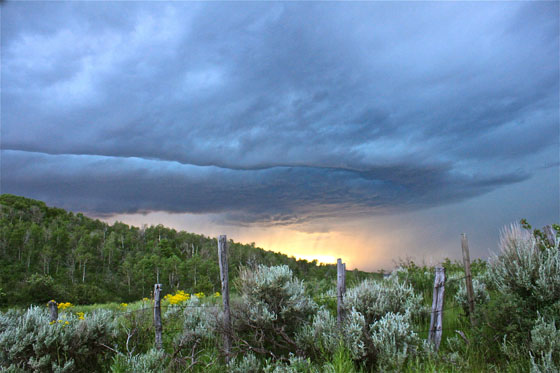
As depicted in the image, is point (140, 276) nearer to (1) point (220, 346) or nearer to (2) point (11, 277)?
(2) point (11, 277)

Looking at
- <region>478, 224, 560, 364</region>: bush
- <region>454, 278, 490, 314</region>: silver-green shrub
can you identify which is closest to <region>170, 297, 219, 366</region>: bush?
A: <region>478, 224, 560, 364</region>: bush

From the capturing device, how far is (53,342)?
7.25 meters

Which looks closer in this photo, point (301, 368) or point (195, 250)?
point (301, 368)

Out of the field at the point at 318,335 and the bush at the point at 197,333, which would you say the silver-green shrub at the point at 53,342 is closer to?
the field at the point at 318,335

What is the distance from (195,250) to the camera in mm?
79375

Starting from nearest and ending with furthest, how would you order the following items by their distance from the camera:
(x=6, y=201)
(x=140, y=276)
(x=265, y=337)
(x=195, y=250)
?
(x=265, y=337)
(x=140, y=276)
(x=195, y=250)
(x=6, y=201)

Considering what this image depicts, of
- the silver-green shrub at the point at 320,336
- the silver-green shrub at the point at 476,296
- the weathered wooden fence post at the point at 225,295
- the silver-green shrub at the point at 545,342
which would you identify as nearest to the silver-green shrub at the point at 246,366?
the weathered wooden fence post at the point at 225,295

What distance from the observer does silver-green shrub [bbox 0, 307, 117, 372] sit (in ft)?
22.8

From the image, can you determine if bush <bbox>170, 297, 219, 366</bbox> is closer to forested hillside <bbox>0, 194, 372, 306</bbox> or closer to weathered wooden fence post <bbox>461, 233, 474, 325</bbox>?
weathered wooden fence post <bbox>461, 233, 474, 325</bbox>

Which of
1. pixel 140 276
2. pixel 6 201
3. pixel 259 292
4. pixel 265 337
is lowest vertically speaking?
pixel 140 276

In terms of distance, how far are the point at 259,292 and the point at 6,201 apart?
3984 inches

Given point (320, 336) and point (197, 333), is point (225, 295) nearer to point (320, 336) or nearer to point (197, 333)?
point (197, 333)

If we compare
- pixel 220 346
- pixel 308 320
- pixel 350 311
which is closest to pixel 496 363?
pixel 350 311

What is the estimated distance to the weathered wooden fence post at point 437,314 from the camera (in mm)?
7871
